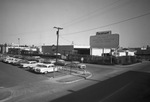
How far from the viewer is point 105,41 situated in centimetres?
4481

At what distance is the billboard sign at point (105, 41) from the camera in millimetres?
41500

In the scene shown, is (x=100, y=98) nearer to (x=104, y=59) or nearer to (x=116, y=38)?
(x=104, y=59)

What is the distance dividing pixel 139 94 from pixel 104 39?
3737cm

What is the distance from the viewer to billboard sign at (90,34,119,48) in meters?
41.5

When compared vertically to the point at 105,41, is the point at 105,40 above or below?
above

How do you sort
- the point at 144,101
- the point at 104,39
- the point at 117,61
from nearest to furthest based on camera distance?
the point at 144,101, the point at 117,61, the point at 104,39

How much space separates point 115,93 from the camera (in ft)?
32.5

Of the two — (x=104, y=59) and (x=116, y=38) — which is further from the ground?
(x=116, y=38)

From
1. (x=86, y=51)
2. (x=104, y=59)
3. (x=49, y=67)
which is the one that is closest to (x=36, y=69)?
(x=49, y=67)

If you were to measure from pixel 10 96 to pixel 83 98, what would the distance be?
6.32 metres

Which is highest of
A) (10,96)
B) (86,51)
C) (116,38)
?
(116,38)

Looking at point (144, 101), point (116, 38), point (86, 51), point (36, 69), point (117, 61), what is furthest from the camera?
point (86, 51)

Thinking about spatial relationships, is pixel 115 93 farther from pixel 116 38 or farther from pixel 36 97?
pixel 116 38

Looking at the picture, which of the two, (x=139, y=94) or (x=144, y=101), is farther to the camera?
(x=139, y=94)
